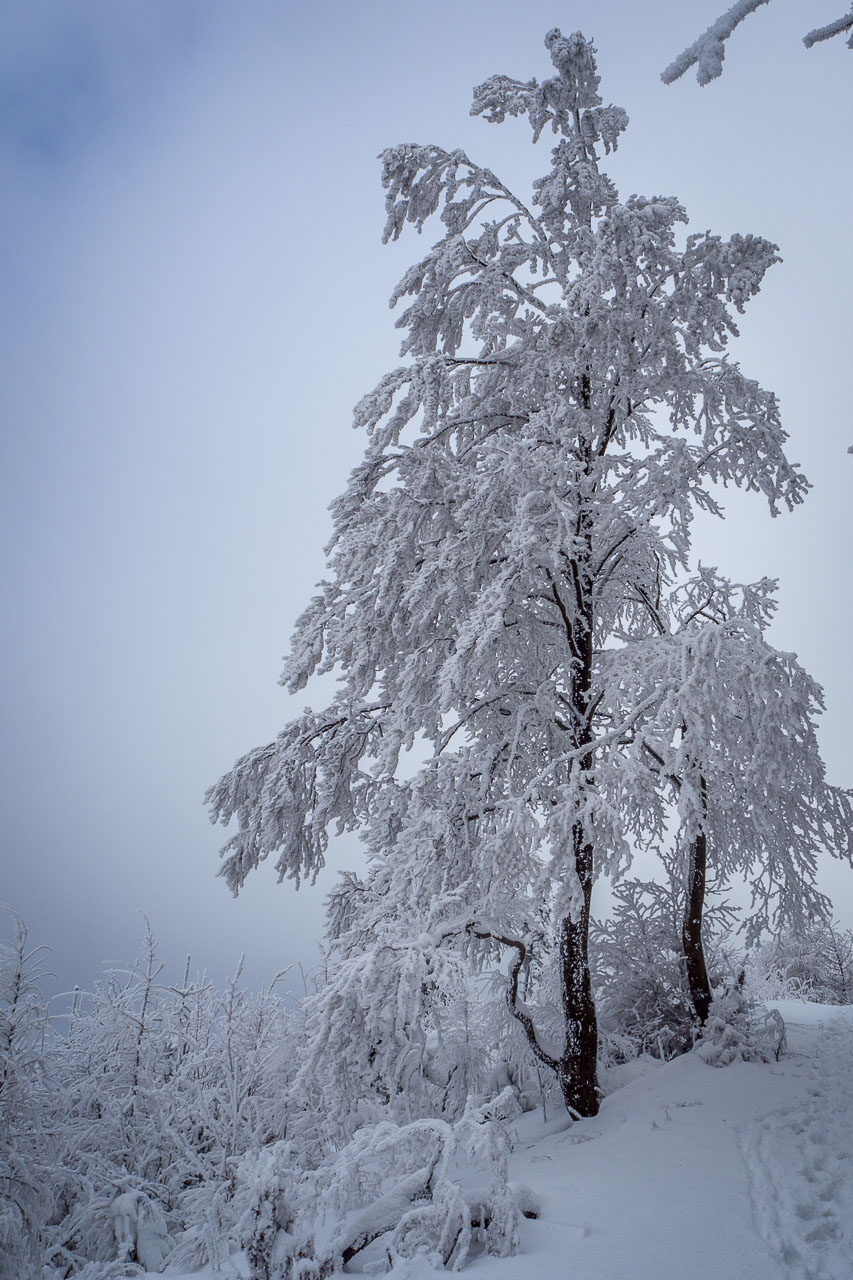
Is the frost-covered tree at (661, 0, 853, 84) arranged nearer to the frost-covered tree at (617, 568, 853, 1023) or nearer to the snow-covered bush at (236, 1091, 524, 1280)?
the frost-covered tree at (617, 568, 853, 1023)

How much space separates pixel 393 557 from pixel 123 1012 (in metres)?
5.69

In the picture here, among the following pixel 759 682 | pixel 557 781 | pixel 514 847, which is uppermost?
pixel 759 682

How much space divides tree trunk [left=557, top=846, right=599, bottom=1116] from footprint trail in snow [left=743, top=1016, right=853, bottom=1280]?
4.68 ft

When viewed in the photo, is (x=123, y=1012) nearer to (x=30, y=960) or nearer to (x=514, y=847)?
(x=30, y=960)

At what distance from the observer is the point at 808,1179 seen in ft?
12.8

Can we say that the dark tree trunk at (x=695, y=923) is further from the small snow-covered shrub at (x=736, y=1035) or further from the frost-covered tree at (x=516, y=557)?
the frost-covered tree at (x=516, y=557)

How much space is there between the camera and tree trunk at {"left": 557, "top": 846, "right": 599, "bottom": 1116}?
5.68 meters

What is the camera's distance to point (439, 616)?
240 inches

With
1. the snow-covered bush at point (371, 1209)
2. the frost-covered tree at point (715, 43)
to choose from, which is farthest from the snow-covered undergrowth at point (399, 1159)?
the frost-covered tree at point (715, 43)

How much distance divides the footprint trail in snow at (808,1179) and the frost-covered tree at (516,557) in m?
1.69

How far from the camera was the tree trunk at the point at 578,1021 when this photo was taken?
5684 millimetres

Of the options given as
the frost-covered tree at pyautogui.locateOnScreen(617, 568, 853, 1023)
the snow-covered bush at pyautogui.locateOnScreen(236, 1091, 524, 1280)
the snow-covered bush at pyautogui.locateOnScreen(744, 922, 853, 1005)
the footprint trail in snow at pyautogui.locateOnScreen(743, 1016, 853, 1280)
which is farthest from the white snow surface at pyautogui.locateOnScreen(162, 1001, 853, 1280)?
the snow-covered bush at pyautogui.locateOnScreen(744, 922, 853, 1005)

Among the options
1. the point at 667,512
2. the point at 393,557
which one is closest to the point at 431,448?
the point at 393,557

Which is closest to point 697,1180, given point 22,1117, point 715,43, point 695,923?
point 695,923
